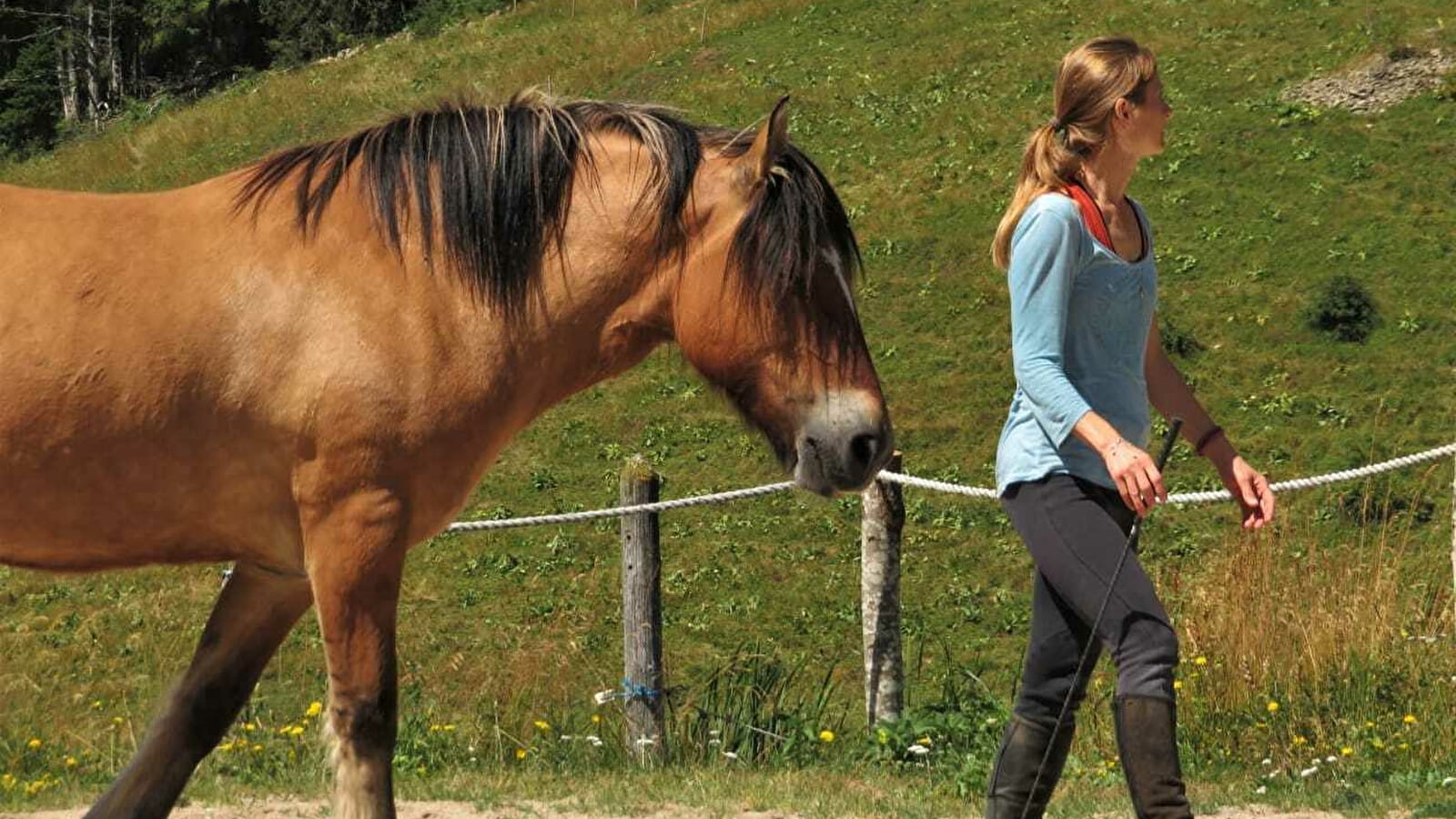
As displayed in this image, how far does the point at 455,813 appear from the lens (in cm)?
611

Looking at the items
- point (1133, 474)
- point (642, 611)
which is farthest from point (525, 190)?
point (642, 611)

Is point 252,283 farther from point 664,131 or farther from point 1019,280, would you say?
point 1019,280

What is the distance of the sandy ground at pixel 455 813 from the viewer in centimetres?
600

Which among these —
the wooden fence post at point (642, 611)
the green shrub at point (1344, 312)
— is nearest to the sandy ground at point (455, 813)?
the wooden fence post at point (642, 611)

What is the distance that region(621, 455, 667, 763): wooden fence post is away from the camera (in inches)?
299

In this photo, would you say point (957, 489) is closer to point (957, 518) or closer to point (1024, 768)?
point (1024, 768)

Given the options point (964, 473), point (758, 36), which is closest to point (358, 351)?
point (964, 473)

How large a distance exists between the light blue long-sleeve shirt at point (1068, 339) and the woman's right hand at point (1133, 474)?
154 millimetres

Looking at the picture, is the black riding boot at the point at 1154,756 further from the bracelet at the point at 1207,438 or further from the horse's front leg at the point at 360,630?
the horse's front leg at the point at 360,630

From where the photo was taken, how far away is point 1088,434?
4.03m

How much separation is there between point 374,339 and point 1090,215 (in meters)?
1.87

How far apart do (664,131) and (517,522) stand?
3.95m

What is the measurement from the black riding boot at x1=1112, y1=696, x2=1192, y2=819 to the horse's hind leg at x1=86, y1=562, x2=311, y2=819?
2347 mm

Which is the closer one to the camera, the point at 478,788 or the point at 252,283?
the point at 252,283
